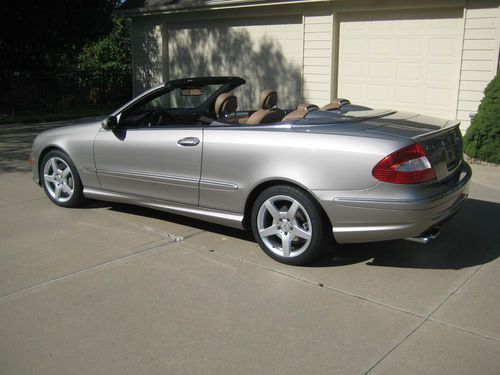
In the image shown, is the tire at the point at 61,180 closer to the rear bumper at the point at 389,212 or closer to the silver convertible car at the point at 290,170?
the silver convertible car at the point at 290,170

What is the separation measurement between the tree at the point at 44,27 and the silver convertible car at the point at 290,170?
1185cm

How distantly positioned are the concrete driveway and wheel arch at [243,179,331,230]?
0.32 metres

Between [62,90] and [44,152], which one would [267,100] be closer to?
[44,152]

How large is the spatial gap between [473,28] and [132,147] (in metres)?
6.73

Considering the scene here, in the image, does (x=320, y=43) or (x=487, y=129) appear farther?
(x=320, y=43)

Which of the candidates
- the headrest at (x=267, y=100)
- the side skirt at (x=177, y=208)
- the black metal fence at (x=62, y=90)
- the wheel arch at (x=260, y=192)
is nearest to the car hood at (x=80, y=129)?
the side skirt at (x=177, y=208)

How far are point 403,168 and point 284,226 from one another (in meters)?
1.10

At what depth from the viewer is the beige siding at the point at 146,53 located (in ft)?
51.2

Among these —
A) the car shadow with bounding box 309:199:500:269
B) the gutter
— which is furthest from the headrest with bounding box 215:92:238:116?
the gutter

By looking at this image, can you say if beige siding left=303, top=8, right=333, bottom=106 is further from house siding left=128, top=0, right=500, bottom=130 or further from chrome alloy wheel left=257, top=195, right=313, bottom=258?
chrome alloy wheel left=257, top=195, right=313, bottom=258

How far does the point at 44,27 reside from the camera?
16750mm

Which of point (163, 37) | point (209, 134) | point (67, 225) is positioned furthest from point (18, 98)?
point (209, 134)

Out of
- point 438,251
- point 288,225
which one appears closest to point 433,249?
point 438,251

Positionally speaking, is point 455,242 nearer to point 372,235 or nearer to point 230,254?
point 372,235
